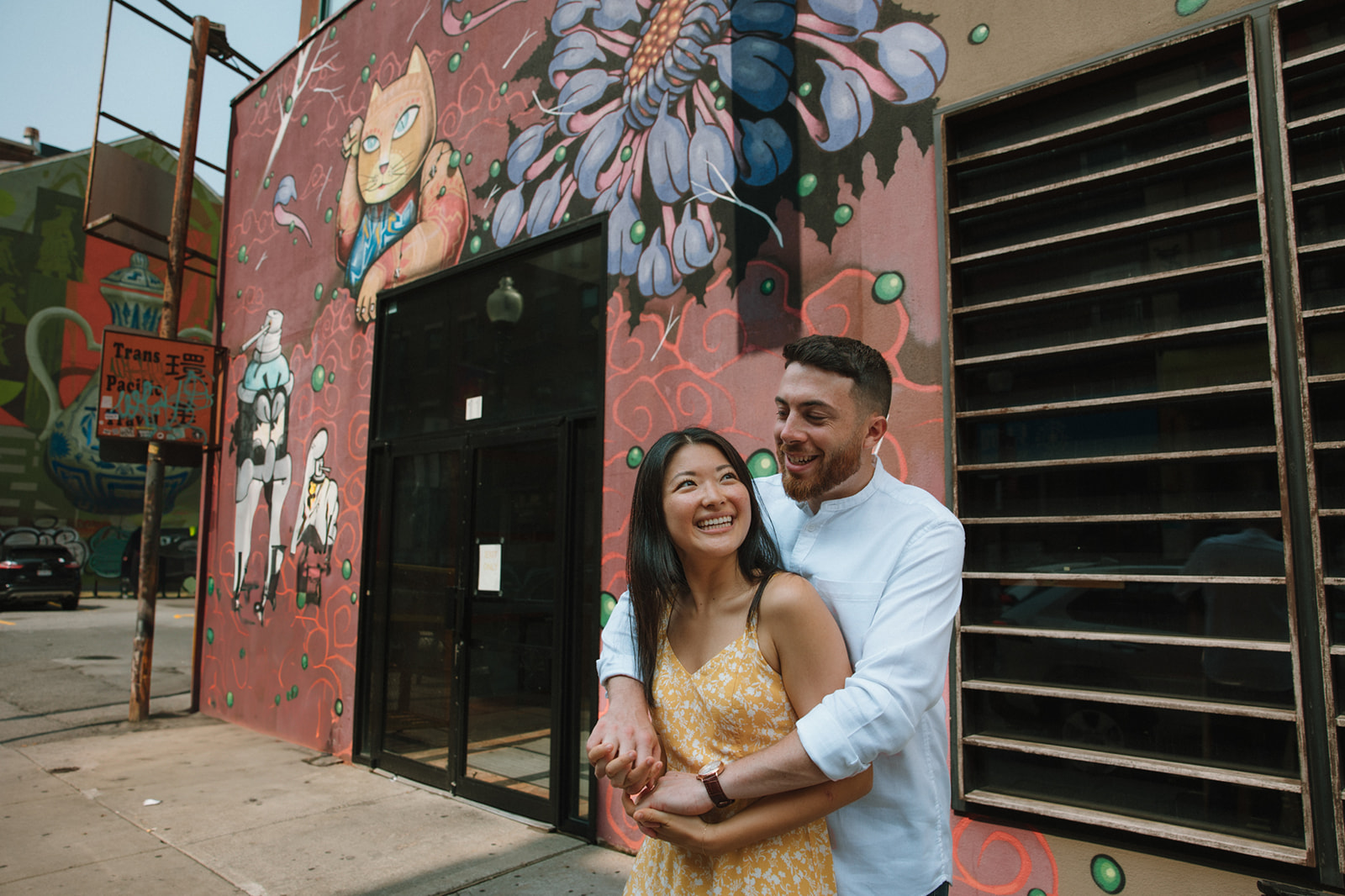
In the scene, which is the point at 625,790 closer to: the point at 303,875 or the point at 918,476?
the point at 918,476

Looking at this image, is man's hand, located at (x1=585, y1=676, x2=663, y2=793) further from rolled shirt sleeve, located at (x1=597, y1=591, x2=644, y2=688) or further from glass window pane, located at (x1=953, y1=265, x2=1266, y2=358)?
glass window pane, located at (x1=953, y1=265, x2=1266, y2=358)

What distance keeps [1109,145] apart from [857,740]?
8.84 feet

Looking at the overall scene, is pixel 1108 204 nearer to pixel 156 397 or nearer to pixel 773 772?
pixel 773 772

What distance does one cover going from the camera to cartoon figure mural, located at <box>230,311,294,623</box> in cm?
743

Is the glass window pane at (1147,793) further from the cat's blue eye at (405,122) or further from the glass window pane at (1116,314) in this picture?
the cat's blue eye at (405,122)

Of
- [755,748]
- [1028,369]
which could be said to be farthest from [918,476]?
[755,748]

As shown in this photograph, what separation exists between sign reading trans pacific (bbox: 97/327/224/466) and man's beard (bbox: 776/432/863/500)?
26.8 ft

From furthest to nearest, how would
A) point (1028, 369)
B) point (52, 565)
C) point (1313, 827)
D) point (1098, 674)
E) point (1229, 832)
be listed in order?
point (52, 565) → point (1028, 369) → point (1098, 674) → point (1229, 832) → point (1313, 827)

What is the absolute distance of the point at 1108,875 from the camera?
2766mm

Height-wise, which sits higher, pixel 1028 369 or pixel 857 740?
pixel 1028 369

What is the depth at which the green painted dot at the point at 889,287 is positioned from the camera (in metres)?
3.46

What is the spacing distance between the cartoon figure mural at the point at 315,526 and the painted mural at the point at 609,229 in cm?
3

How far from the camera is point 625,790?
1.64 meters

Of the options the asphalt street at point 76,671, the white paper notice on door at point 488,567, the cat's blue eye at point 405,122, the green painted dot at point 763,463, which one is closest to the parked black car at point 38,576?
the asphalt street at point 76,671
